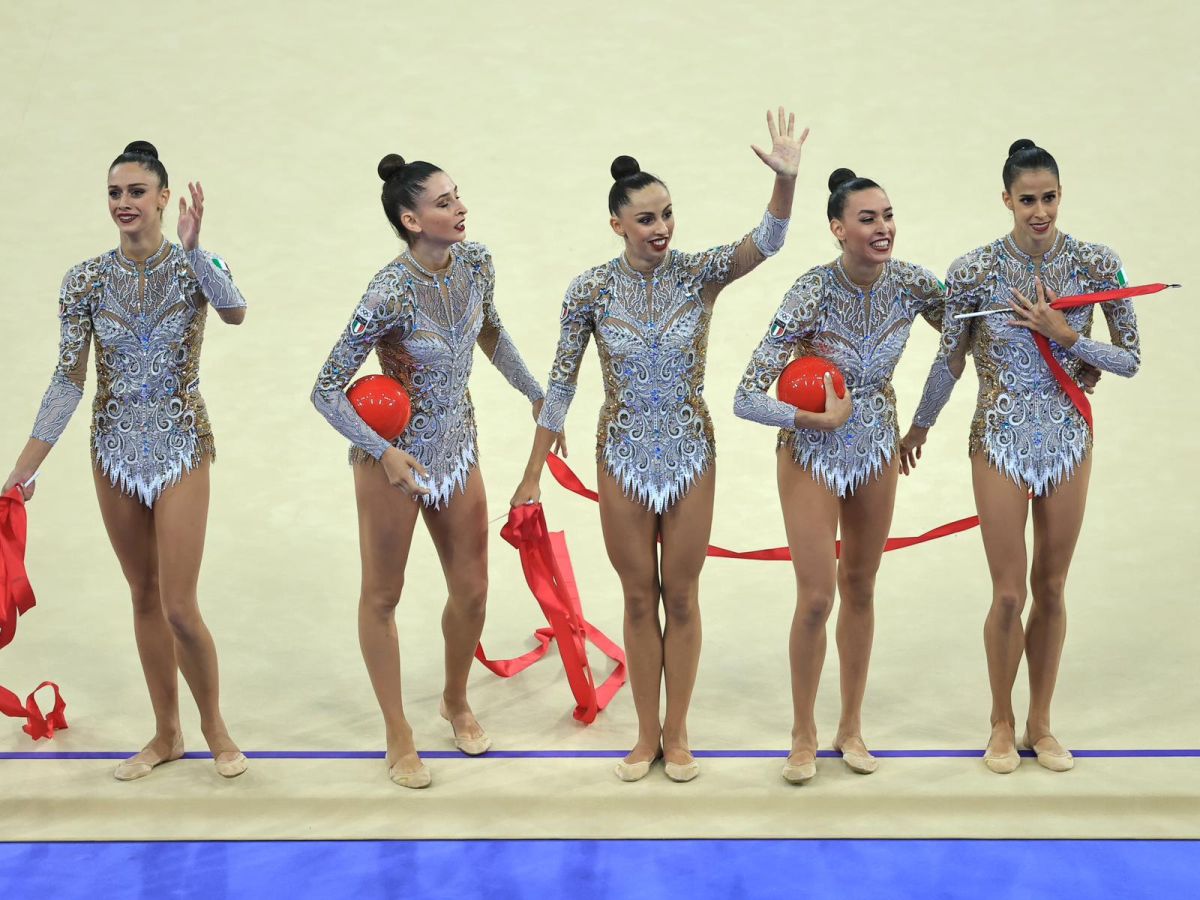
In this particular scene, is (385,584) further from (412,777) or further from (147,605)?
(147,605)

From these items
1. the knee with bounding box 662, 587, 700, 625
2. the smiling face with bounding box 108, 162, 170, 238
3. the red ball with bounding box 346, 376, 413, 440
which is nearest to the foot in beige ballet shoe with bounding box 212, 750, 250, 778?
the red ball with bounding box 346, 376, 413, 440

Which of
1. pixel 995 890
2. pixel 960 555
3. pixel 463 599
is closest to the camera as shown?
pixel 995 890

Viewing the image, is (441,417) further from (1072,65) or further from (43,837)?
(1072,65)

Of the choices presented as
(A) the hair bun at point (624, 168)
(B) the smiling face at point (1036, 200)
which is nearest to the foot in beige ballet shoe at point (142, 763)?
(A) the hair bun at point (624, 168)

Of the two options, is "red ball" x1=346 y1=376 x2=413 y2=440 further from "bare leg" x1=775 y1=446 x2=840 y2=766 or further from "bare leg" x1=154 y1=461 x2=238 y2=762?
"bare leg" x1=775 y1=446 x2=840 y2=766

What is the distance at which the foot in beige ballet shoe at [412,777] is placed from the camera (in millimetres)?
4754

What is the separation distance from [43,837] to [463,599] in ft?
4.55

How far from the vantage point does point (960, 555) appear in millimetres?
6691

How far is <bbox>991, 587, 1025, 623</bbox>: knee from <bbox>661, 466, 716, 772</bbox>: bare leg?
87cm

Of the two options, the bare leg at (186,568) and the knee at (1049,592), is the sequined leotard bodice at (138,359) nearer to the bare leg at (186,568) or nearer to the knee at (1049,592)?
the bare leg at (186,568)

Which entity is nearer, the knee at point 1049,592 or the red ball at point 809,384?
the red ball at point 809,384

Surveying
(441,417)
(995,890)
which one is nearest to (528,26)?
(441,417)

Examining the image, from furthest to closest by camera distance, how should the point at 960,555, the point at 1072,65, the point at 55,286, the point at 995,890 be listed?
the point at 1072,65 → the point at 55,286 → the point at 960,555 → the point at 995,890

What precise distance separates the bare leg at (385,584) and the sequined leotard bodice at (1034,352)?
175 centimetres
